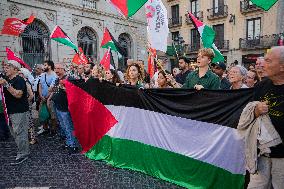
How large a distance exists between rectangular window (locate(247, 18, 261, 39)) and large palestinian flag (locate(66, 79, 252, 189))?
24518mm

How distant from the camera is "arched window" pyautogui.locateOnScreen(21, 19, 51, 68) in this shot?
16.1 meters

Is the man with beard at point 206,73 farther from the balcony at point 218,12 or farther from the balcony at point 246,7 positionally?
the balcony at point 218,12

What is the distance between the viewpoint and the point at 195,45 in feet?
104

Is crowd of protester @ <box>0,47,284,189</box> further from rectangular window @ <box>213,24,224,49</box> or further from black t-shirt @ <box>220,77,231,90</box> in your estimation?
rectangular window @ <box>213,24,224,49</box>

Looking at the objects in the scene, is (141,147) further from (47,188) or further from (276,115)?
(276,115)

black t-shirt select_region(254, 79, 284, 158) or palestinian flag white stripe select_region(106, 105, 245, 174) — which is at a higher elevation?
black t-shirt select_region(254, 79, 284, 158)

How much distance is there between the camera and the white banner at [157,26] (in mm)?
5730

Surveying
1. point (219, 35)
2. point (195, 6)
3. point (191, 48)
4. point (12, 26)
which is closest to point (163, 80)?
point (12, 26)

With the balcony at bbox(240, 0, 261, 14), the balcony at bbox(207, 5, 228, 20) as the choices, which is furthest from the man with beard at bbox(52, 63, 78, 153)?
the balcony at bbox(207, 5, 228, 20)

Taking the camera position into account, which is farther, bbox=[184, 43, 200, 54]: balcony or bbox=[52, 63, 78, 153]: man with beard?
bbox=[184, 43, 200, 54]: balcony

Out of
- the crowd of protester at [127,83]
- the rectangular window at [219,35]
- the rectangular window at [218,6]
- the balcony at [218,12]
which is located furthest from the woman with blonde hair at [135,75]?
the rectangular window at [218,6]

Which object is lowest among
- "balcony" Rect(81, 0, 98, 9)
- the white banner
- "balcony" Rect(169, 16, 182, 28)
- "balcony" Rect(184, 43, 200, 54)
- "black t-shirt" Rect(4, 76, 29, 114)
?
"black t-shirt" Rect(4, 76, 29, 114)

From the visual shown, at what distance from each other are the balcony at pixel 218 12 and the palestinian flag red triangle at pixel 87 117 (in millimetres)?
25942

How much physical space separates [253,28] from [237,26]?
4.97ft
